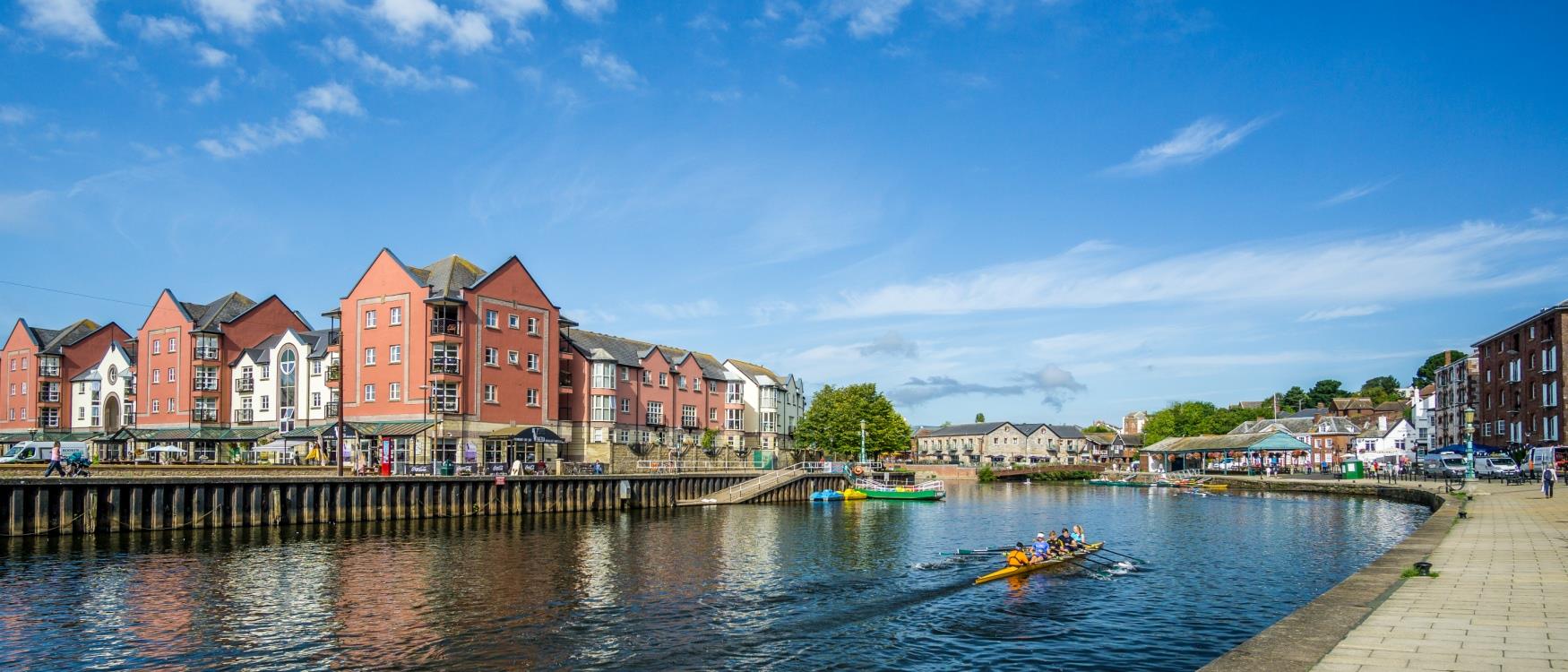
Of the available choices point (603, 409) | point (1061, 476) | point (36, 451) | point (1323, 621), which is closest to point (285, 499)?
point (603, 409)

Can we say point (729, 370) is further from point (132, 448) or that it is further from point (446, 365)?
point (132, 448)

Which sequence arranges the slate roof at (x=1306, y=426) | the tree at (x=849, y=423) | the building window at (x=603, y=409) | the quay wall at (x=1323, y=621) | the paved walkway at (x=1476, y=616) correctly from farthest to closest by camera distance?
the slate roof at (x=1306, y=426) → the tree at (x=849, y=423) → the building window at (x=603, y=409) → the quay wall at (x=1323, y=621) → the paved walkway at (x=1476, y=616)

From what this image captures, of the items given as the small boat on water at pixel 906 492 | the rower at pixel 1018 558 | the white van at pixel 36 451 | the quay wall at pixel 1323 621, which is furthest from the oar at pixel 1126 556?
the white van at pixel 36 451

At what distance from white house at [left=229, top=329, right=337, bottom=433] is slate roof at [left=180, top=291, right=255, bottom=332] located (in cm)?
390

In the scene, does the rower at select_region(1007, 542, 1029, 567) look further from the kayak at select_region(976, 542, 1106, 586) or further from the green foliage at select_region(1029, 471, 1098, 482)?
the green foliage at select_region(1029, 471, 1098, 482)

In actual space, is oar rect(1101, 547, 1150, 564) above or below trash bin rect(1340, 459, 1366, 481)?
above

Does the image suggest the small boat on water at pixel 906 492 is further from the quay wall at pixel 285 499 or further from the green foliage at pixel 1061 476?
the green foliage at pixel 1061 476

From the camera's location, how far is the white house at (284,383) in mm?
85938

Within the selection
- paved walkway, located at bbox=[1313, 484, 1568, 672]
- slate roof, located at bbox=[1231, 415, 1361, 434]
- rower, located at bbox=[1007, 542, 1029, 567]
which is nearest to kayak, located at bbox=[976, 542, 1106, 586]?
rower, located at bbox=[1007, 542, 1029, 567]

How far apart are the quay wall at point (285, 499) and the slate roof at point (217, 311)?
1767 inches

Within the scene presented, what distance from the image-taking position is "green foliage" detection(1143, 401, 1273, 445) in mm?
186250

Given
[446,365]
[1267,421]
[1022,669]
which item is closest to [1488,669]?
[1022,669]

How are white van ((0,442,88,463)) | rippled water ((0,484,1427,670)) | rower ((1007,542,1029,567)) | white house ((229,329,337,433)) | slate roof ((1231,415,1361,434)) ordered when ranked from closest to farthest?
rippled water ((0,484,1427,670)), rower ((1007,542,1029,567)), white van ((0,442,88,463)), white house ((229,329,337,433)), slate roof ((1231,415,1361,434))

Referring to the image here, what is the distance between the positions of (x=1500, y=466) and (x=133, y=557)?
318ft
